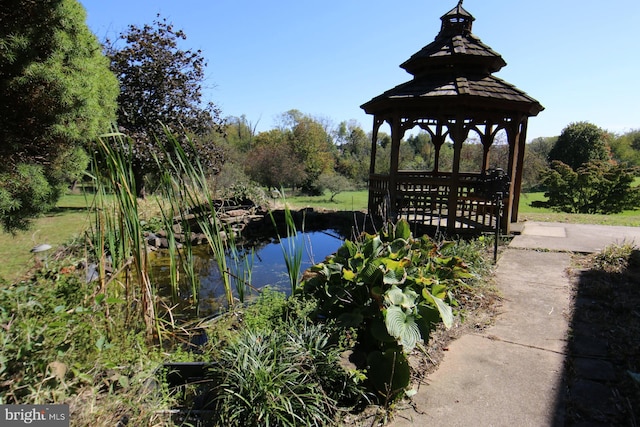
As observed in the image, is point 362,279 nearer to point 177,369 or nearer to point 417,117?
point 177,369

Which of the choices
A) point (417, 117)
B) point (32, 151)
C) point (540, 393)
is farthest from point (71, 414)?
point (417, 117)

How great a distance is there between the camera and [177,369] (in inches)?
81.7

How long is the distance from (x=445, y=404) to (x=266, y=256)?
17.8 ft

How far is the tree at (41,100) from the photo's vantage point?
3.29m

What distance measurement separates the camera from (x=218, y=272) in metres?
5.55

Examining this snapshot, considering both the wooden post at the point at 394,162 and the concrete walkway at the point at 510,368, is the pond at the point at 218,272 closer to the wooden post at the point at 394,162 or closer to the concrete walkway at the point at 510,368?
the concrete walkway at the point at 510,368

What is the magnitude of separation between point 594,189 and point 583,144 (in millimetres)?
6464

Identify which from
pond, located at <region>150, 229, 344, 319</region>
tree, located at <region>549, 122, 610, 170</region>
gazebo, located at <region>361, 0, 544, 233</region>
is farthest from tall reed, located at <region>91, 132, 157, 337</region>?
tree, located at <region>549, 122, 610, 170</region>

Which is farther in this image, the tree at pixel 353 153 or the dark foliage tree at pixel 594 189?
the tree at pixel 353 153

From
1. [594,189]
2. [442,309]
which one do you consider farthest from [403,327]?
[594,189]

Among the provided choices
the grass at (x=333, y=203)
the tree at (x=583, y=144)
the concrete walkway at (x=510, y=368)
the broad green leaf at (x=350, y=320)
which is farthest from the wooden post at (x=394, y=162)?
the tree at (x=583, y=144)

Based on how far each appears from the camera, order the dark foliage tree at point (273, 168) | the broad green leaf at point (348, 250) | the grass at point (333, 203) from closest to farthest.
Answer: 1. the broad green leaf at point (348, 250)
2. the grass at point (333, 203)
3. the dark foliage tree at point (273, 168)

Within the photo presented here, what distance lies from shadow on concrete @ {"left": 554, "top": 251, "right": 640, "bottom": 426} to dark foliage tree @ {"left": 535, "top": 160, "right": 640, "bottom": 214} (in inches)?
433

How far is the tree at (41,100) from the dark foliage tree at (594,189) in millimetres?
14518
